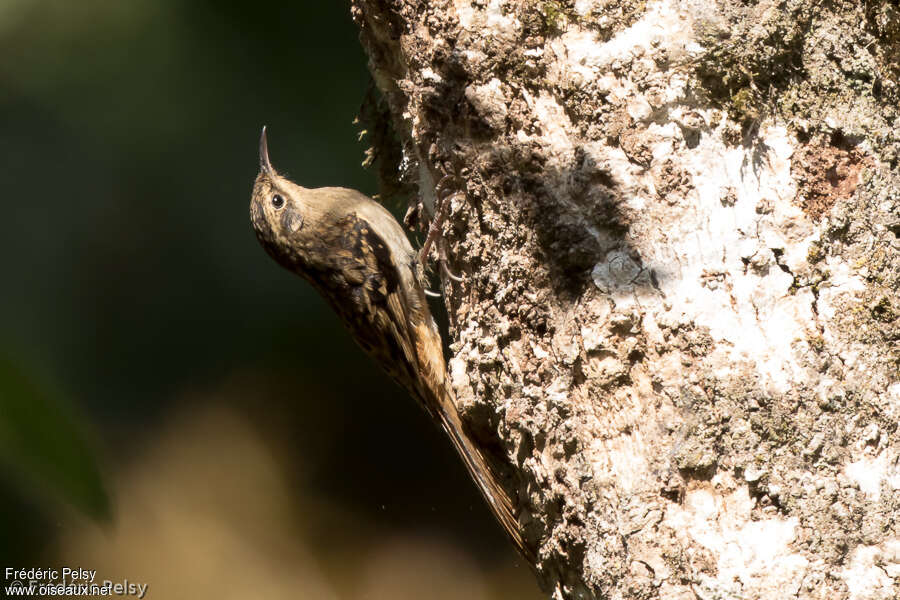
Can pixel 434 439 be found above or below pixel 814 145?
below

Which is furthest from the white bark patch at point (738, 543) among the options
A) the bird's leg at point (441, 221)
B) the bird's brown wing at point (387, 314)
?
the bird's brown wing at point (387, 314)

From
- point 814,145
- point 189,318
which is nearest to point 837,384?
point 814,145

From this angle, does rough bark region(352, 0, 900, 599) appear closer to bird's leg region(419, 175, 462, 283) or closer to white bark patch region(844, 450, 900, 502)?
white bark patch region(844, 450, 900, 502)

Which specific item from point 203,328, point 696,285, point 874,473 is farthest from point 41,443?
point 874,473

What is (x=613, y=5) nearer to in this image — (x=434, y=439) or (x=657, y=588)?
(x=657, y=588)

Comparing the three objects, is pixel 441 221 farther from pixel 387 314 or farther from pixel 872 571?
pixel 872 571

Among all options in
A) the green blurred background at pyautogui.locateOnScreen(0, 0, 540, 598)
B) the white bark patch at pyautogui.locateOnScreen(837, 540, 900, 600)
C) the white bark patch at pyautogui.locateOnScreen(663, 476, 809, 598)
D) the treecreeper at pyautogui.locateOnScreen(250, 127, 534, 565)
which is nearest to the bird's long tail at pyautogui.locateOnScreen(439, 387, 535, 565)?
the treecreeper at pyautogui.locateOnScreen(250, 127, 534, 565)
